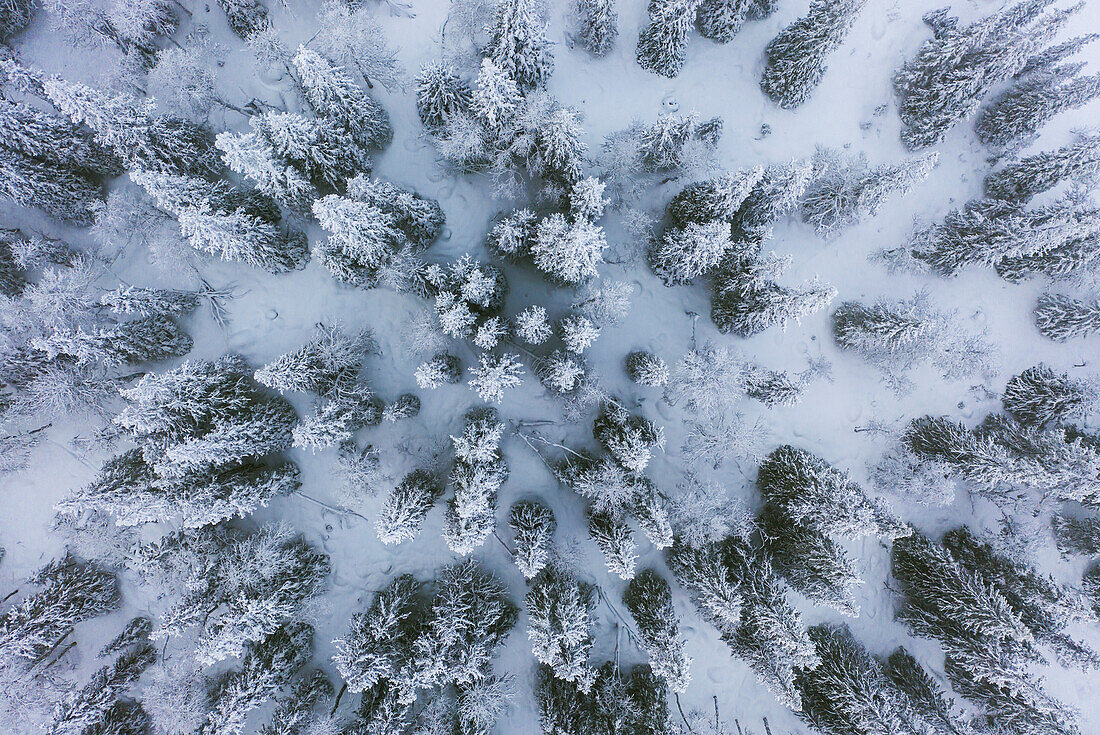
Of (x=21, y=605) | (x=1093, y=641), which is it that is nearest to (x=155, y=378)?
(x=21, y=605)

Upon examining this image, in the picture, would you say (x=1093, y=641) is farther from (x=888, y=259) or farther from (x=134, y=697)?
(x=134, y=697)

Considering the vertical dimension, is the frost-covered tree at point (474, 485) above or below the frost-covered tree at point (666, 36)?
below

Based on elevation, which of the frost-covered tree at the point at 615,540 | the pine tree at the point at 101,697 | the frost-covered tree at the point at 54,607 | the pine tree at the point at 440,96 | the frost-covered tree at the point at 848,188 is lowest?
the pine tree at the point at 101,697

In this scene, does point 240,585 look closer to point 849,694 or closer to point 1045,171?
point 849,694

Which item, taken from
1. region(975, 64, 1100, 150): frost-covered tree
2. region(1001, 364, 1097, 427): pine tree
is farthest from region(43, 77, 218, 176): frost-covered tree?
region(1001, 364, 1097, 427): pine tree

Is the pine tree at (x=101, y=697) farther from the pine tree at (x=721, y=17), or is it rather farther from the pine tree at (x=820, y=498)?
the pine tree at (x=721, y=17)

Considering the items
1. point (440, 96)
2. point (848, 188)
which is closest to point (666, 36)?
point (440, 96)

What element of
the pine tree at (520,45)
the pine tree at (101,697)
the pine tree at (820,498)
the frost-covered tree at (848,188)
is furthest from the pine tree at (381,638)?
the frost-covered tree at (848,188)
